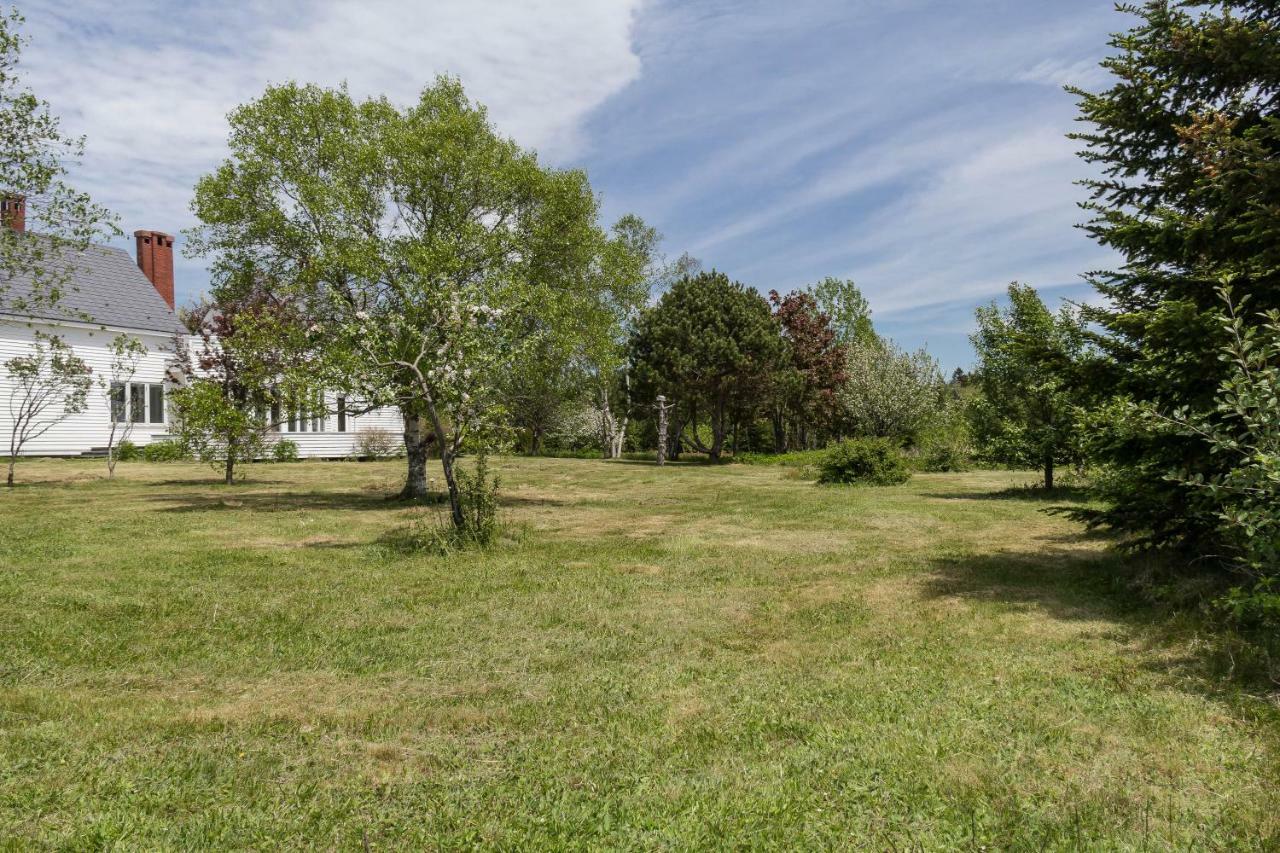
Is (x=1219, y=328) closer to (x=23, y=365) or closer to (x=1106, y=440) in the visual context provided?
(x=1106, y=440)

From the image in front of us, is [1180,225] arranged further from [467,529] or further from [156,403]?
→ [156,403]

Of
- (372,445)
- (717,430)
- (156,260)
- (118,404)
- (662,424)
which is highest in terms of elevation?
(156,260)

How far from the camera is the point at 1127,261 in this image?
8156 millimetres

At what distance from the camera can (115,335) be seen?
3061 cm

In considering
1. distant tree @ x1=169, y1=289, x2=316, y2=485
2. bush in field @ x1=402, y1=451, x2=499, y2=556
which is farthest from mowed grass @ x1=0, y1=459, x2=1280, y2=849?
distant tree @ x1=169, y1=289, x2=316, y2=485

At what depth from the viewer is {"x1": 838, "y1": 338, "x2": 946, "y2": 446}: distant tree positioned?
123ft

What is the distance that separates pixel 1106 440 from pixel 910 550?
3.77 meters

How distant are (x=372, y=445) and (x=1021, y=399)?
1085 inches

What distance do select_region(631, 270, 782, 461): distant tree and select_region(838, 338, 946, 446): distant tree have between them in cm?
600

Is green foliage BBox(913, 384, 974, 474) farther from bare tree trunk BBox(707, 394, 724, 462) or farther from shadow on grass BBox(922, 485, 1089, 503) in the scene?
bare tree trunk BBox(707, 394, 724, 462)

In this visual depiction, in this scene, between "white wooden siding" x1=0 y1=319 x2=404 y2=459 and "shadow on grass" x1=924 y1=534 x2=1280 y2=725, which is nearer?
→ "shadow on grass" x1=924 y1=534 x2=1280 y2=725

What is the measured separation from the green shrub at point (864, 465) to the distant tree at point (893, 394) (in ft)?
43.7

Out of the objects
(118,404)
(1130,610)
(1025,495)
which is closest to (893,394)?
(1025,495)

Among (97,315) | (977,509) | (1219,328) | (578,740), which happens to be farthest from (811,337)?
(578,740)
